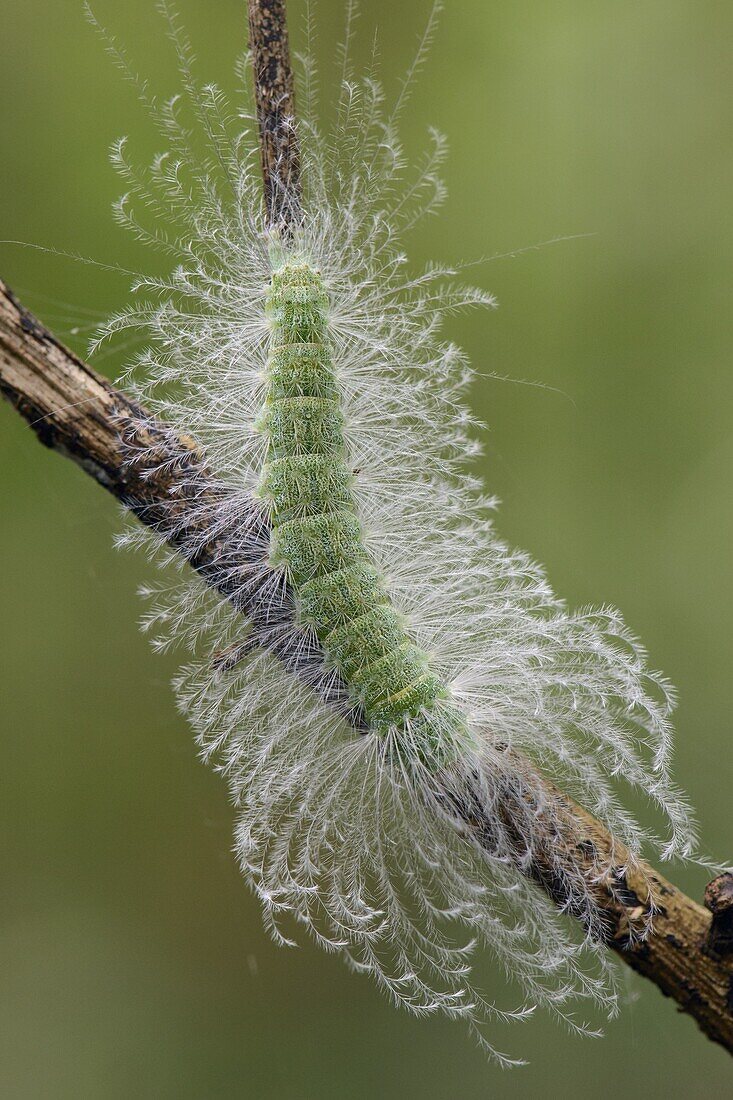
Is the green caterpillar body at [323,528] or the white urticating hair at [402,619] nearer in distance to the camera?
the green caterpillar body at [323,528]

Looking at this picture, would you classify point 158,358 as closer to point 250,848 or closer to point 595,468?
point 250,848

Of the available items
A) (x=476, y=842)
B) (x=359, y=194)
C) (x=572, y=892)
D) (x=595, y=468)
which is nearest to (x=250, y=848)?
(x=476, y=842)

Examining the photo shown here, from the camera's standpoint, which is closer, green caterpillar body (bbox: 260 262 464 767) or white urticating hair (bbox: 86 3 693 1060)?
green caterpillar body (bbox: 260 262 464 767)

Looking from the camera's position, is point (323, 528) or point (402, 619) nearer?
point (323, 528)
